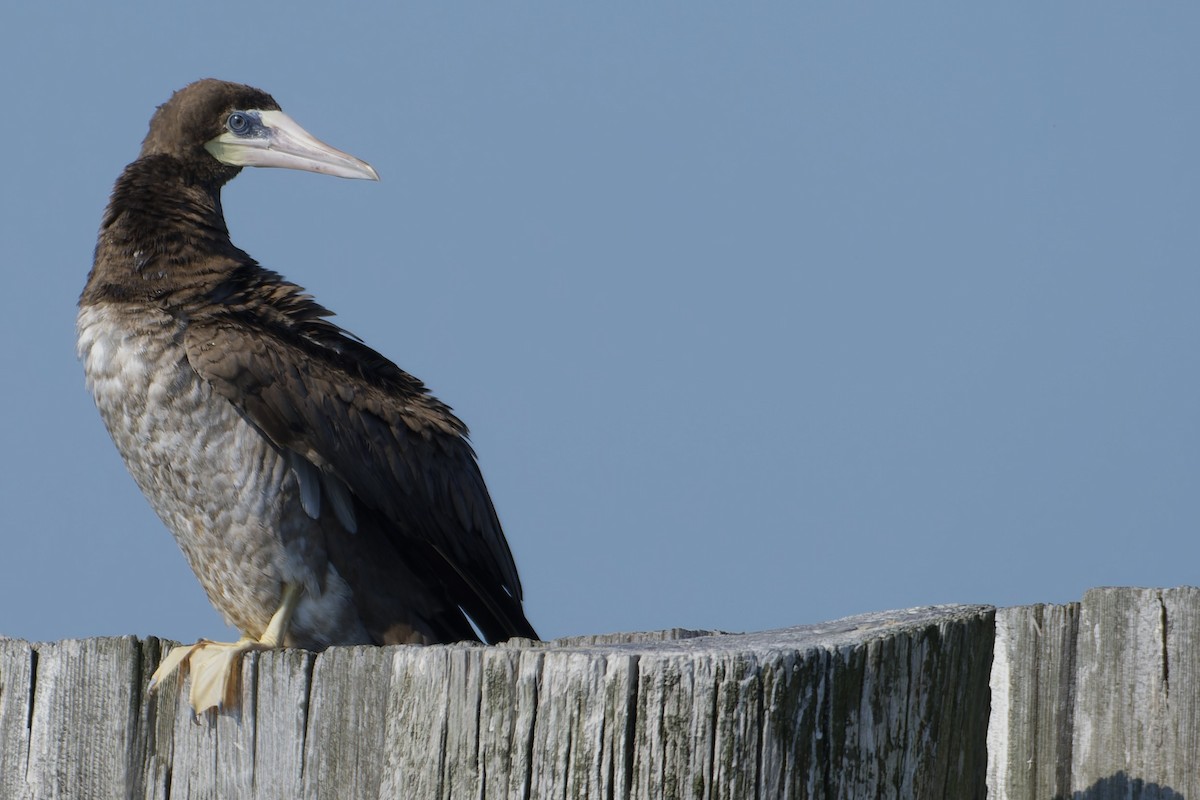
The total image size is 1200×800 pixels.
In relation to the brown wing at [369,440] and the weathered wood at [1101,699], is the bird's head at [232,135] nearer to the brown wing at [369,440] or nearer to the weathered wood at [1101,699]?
the brown wing at [369,440]

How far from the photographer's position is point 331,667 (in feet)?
9.32

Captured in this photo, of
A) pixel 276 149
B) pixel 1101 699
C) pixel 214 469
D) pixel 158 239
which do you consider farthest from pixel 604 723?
pixel 276 149

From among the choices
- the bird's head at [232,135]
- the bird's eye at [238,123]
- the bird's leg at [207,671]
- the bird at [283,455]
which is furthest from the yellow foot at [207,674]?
the bird's eye at [238,123]

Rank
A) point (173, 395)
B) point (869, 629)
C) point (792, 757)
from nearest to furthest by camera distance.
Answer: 1. point (792, 757)
2. point (869, 629)
3. point (173, 395)

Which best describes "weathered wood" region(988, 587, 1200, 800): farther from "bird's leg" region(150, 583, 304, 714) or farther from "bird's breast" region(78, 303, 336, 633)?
"bird's breast" region(78, 303, 336, 633)

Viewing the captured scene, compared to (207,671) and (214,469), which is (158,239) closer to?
(214,469)

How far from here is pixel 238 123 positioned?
597cm

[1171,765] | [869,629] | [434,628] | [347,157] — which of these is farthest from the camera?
[347,157]

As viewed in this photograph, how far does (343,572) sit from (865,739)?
287 cm

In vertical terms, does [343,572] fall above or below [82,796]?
above

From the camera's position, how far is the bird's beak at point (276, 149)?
5914 mm

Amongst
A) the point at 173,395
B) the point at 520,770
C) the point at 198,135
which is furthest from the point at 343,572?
the point at 520,770

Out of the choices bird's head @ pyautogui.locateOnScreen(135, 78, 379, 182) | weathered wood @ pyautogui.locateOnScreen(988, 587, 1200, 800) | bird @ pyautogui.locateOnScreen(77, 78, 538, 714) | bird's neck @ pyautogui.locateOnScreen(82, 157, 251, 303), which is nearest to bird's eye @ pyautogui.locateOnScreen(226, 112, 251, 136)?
bird's head @ pyautogui.locateOnScreen(135, 78, 379, 182)

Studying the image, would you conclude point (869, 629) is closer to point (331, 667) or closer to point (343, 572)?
point (331, 667)
